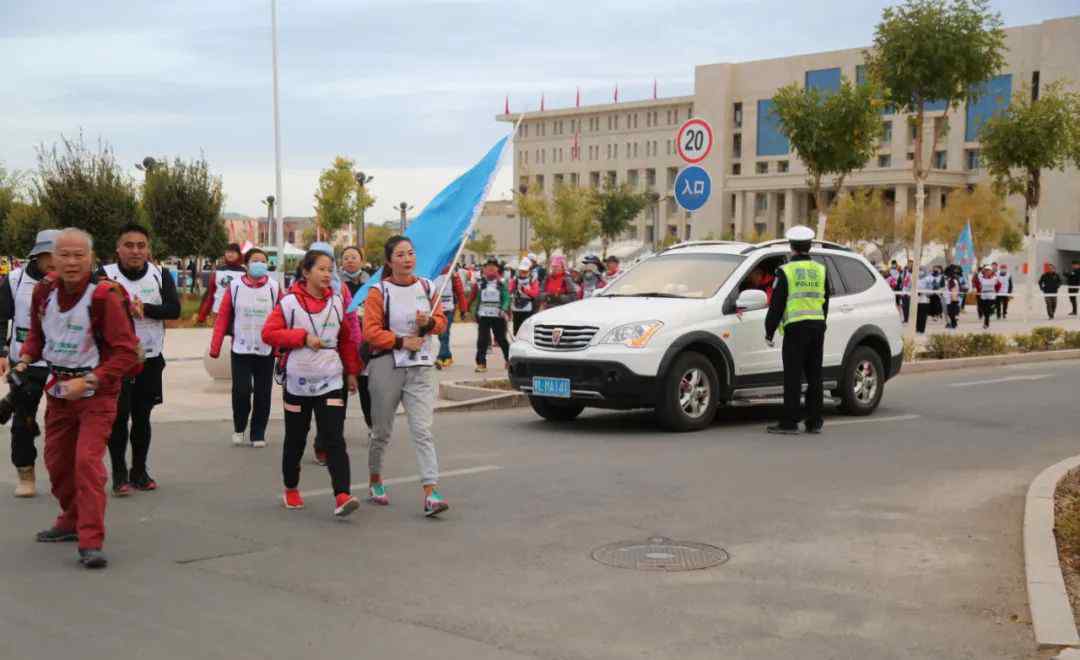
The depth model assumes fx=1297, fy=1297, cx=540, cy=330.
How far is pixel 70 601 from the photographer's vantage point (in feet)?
19.7

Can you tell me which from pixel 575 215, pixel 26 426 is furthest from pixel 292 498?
pixel 575 215

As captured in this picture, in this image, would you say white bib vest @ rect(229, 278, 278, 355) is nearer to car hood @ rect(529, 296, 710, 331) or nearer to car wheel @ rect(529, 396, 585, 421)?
car hood @ rect(529, 296, 710, 331)

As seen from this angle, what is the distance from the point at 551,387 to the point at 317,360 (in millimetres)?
4345

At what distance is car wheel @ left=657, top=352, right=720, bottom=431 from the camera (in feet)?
39.2

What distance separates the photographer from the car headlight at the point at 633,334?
11828 millimetres

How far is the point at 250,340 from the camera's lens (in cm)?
1108

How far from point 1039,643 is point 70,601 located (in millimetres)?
4329

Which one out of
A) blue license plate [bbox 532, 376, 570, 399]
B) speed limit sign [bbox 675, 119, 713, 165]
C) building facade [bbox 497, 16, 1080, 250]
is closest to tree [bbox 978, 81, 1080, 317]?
speed limit sign [bbox 675, 119, 713, 165]

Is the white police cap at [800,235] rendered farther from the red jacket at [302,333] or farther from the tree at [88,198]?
the tree at [88,198]

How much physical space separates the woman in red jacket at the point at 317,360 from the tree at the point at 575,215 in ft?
302

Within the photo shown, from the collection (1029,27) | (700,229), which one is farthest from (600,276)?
(700,229)

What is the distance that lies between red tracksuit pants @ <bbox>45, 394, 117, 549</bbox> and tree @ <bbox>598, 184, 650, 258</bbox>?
94.5 metres

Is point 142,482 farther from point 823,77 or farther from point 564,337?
point 823,77

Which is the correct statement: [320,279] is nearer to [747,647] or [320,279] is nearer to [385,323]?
[385,323]
